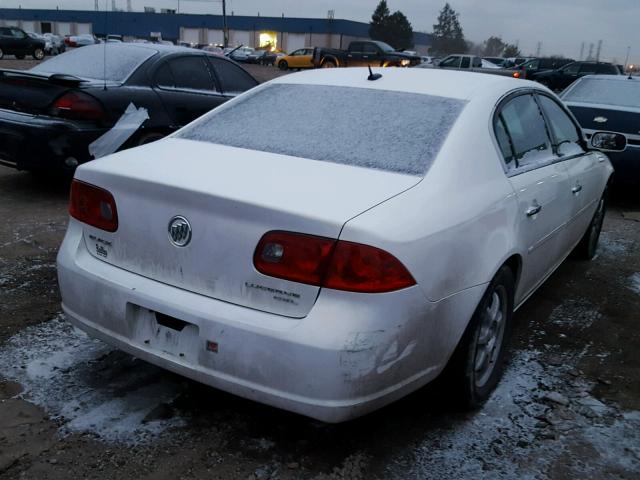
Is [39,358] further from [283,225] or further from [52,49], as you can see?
A: [52,49]

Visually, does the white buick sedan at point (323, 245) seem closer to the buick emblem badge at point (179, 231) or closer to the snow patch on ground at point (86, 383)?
the buick emblem badge at point (179, 231)

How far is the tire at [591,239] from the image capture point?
17.1 feet

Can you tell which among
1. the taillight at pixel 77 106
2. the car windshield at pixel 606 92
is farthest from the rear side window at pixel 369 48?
the taillight at pixel 77 106

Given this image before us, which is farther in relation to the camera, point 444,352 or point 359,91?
point 359,91

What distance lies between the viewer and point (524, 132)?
11.4 feet

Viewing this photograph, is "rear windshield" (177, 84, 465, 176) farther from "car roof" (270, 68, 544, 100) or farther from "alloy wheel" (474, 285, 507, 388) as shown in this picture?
"alloy wheel" (474, 285, 507, 388)

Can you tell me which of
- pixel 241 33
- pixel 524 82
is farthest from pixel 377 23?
pixel 524 82

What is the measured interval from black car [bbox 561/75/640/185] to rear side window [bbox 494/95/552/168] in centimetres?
355

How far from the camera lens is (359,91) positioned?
330cm

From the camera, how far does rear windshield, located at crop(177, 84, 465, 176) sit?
2.78 meters

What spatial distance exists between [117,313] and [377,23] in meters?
78.8

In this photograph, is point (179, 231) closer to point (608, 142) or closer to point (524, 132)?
point (524, 132)

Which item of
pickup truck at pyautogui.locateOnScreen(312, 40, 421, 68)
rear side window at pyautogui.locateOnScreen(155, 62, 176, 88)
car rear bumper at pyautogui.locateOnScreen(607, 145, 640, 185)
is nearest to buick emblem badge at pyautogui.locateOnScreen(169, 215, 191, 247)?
rear side window at pyautogui.locateOnScreen(155, 62, 176, 88)

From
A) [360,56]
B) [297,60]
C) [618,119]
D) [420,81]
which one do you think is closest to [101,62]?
[420,81]
